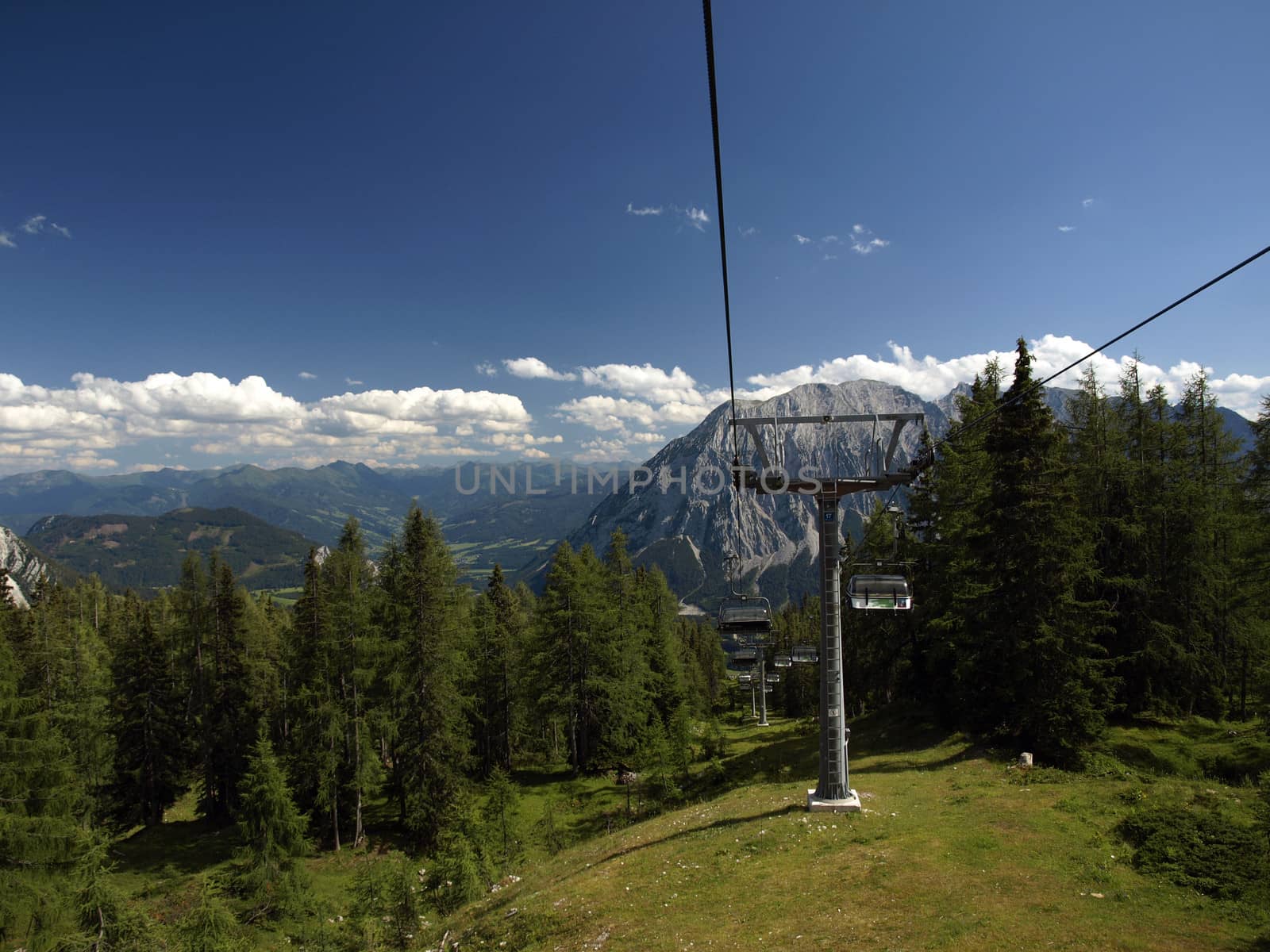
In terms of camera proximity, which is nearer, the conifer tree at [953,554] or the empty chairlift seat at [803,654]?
the conifer tree at [953,554]

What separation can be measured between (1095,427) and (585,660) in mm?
29957

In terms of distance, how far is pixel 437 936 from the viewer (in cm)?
1565

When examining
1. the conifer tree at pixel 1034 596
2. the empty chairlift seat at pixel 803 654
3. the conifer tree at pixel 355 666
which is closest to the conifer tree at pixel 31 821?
the conifer tree at pixel 355 666

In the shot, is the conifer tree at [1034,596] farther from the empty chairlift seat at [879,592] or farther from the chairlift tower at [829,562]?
the empty chairlift seat at [879,592]

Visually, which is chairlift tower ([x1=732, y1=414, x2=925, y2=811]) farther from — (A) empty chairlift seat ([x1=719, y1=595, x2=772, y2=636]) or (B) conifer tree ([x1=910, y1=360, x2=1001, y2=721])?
(B) conifer tree ([x1=910, y1=360, x2=1001, y2=721])

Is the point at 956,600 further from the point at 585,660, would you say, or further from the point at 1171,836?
the point at 585,660

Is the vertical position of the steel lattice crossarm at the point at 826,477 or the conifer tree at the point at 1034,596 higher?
the steel lattice crossarm at the point at 826,477

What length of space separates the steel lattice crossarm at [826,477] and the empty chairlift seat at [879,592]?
90.0 inches

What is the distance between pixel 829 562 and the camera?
652 inches

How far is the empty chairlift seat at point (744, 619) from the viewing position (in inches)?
685

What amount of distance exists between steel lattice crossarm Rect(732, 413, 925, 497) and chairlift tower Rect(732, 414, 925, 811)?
22 mm

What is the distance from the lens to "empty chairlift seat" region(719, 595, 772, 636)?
17.4m

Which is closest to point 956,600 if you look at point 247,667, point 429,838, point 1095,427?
point 1095,427

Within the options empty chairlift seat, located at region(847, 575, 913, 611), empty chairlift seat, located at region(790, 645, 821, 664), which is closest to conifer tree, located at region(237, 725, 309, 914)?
empty chairlift seat, located at region(790, 645, 821, 664)
